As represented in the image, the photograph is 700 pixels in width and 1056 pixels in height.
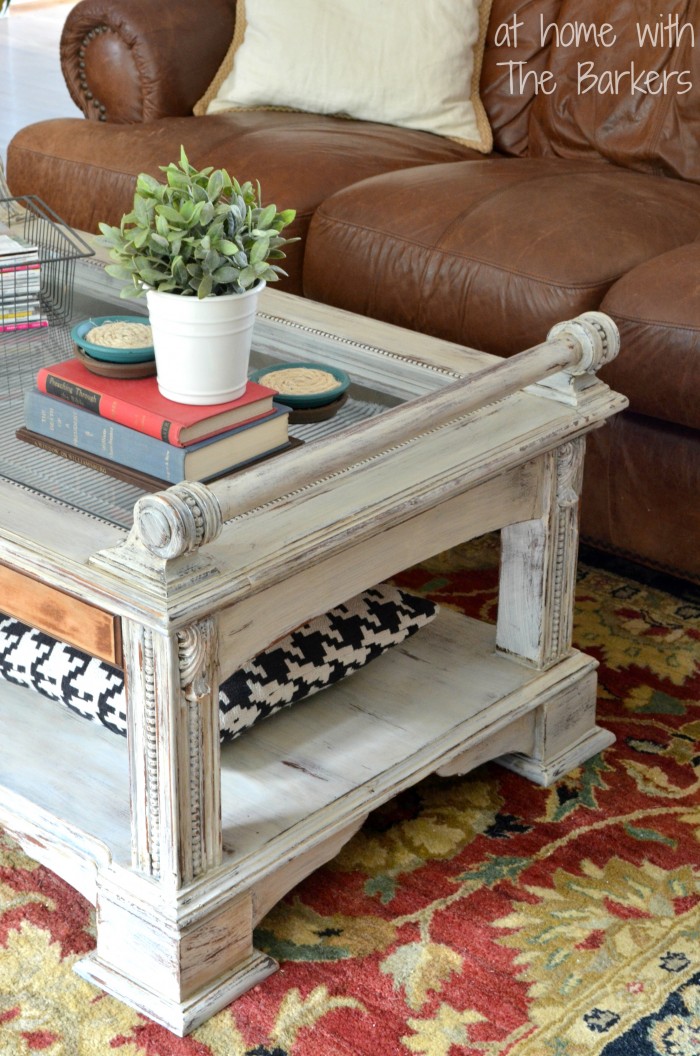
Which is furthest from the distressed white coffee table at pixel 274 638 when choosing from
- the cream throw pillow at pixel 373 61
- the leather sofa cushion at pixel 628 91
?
the cream throw pillow at pixel 373 61

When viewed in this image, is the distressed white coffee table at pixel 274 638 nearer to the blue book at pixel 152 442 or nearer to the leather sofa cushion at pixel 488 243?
the blue book at pixel 152 442

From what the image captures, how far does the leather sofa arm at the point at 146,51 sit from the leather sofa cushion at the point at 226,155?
0.30 feet

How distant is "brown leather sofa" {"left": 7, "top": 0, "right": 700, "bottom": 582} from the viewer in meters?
1.70

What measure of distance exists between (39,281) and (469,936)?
0.88m

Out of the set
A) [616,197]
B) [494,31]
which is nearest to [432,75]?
[494,31]

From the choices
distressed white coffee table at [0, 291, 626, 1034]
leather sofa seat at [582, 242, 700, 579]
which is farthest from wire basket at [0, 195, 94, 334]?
leather sofa seat at [582, 242, 700, 579]

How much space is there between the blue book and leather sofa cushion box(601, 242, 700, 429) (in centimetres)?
60

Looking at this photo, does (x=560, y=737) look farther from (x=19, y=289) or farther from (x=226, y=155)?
(x=226, y=155)

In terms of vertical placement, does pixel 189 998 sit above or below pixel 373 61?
below

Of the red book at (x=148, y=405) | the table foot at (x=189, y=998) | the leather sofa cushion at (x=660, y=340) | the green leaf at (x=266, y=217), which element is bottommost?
the table foot at (x=189, y=998)

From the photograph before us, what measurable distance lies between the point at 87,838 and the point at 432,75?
168 cm

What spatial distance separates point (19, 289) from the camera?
150cm

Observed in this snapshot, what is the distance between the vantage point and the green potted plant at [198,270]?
3.71 feet

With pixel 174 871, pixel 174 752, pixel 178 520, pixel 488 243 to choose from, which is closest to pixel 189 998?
pixel 174 871
